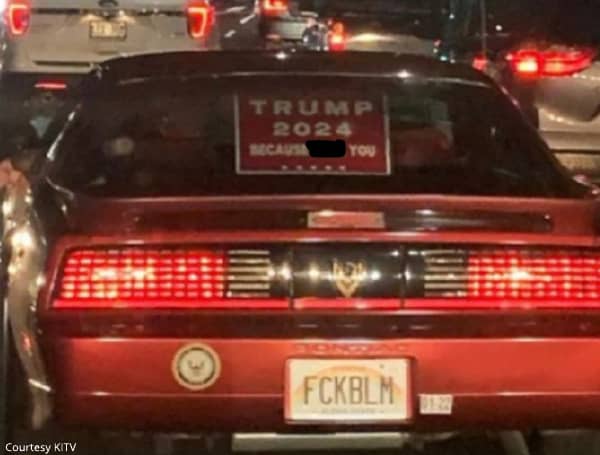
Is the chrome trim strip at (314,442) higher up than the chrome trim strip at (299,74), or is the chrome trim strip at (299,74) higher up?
the chrome trim strip at (299,74)

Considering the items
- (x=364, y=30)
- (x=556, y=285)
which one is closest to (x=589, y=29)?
(x=364, y=30)

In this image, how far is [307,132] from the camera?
657 centimetres

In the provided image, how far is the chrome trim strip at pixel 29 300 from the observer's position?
601 centimetres

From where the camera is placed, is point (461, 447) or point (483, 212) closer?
point (483, 212)

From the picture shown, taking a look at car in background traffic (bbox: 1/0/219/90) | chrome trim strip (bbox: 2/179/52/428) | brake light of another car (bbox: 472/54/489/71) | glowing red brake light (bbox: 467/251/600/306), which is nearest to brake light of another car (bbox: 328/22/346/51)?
car in background traffic (bbox: 1/0/219/90)

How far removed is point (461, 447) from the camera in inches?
294

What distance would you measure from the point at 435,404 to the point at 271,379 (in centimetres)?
51

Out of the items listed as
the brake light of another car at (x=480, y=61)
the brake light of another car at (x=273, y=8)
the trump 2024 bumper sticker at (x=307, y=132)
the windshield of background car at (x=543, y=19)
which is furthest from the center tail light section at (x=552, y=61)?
the trump 2024 bumper sticker at (x=307, y=132)

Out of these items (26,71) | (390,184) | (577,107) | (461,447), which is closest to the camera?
(390,184)

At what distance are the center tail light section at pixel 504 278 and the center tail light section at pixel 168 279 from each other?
1.44ft

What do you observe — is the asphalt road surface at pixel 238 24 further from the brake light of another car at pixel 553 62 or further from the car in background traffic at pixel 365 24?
the brake light of another car at pixel 553 62

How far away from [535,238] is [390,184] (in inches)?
22.0

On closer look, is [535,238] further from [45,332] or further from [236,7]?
[236,7]

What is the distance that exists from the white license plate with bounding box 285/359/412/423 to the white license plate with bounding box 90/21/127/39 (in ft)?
36.0
